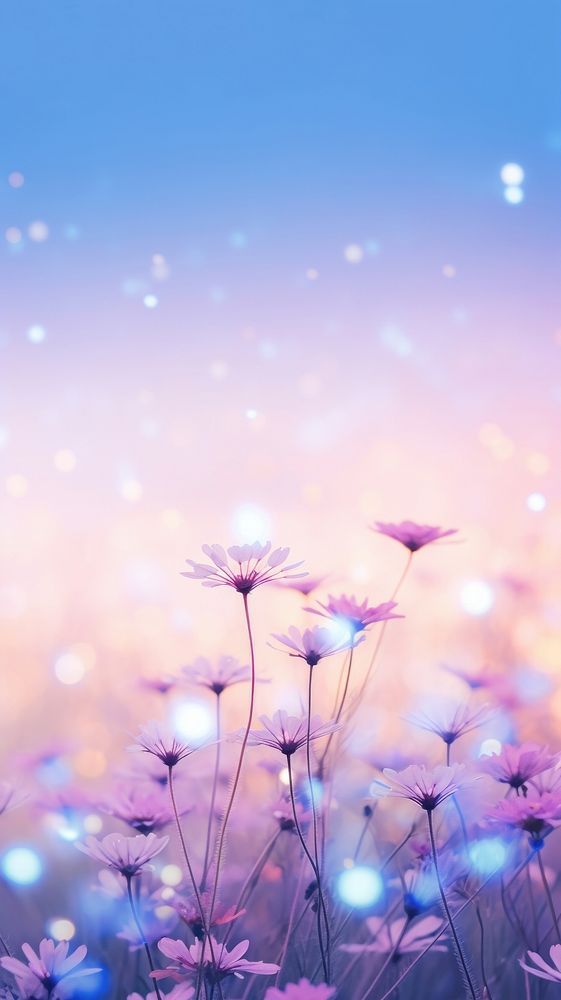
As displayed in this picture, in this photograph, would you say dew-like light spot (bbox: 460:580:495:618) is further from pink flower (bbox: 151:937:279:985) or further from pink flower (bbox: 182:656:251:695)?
pink flower (bbox: 151:937:279:985)

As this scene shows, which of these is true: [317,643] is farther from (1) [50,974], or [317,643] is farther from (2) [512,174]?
(2) [512,174]

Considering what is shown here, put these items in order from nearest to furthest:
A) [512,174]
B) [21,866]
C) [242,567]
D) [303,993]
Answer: [303,993] → [242,567] → [21,866] → [512,174]

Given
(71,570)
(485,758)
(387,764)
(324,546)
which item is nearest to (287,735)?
(485,758)

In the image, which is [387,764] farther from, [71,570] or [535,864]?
[71,570]

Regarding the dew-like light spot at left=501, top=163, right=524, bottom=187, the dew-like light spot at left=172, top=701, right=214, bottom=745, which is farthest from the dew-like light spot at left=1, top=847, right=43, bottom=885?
the dew-like light spot at left=501, top=163, right=524, bottom=187

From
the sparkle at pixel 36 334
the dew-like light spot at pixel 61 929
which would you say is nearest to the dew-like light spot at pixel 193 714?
the dew-like light spot at pixel 61 929

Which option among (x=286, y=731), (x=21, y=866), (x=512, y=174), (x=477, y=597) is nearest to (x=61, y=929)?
(x=21, y=866)
